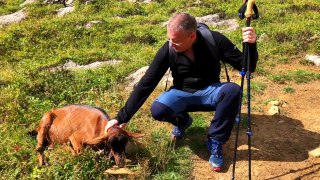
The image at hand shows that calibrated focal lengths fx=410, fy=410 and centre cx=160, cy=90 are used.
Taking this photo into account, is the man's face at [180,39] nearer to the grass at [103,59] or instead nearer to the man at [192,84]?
the man at [192,84]

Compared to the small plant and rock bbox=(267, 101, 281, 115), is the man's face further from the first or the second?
the small plant

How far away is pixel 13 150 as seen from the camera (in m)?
6.58

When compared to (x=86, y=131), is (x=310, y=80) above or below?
below

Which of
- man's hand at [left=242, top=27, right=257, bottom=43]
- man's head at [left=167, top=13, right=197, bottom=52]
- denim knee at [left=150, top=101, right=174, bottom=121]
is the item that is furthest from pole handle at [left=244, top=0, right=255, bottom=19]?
denim knee at [left=150, top=101, right=174, bottom=121]

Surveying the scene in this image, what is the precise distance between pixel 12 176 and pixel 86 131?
1.24 meters

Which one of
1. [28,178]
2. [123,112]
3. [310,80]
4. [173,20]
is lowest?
[310,80]

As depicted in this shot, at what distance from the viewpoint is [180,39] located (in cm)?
579

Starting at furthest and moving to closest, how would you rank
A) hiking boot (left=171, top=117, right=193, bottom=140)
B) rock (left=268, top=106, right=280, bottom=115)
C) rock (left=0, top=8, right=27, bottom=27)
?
rock (left=0, top=8, right=27, bottom=27) → rock (left=268, top=106, right=280, bottom=115) → hiking boot (left=171, top=117, right=193, bottom=140)

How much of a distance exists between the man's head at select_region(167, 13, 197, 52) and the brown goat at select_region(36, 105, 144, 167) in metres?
1.45

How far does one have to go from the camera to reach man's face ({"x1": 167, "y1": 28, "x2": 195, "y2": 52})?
5.74m

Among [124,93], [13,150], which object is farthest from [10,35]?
[13,150]

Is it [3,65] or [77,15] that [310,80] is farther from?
[77,15]

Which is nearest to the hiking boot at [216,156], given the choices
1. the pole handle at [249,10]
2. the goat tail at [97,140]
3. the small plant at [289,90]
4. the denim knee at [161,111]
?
the denim knee at [161,111]

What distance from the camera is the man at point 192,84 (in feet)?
19.3
